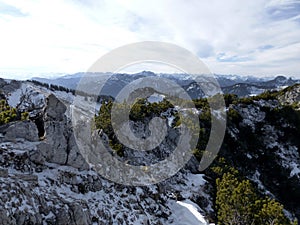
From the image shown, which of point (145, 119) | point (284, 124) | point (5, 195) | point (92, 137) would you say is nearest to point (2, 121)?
point (92, 137)

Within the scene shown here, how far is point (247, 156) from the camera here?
207ft

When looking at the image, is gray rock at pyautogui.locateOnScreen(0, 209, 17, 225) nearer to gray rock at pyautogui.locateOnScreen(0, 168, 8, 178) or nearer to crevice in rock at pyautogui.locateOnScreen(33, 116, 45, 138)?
gray rock at pyautogui.locateOnScreen(0, 168, 8, 178)

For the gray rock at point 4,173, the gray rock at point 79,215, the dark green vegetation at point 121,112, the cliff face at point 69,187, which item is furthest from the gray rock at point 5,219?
the dark green vegetation at point 121,112

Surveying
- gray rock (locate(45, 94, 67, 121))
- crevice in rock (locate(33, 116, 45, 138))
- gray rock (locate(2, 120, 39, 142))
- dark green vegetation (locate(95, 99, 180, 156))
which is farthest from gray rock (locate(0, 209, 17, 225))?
dark green vegetation (locate(95, 99, 180, 156))

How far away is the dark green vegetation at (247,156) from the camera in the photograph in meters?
28.5

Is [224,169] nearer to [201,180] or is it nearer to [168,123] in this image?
[201,180]

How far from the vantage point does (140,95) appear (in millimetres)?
90125

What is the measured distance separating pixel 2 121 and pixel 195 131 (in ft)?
111

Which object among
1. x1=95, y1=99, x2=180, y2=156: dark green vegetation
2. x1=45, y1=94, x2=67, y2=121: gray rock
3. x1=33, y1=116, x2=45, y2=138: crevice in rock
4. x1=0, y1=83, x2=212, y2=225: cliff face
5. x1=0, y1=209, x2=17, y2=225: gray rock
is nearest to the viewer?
x1=0, y1=209, x2=17, y2=225: gray rock

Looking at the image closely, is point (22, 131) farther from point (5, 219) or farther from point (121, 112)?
point (121, 112)

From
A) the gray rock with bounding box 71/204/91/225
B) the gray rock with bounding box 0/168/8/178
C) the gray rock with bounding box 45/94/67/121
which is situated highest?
the gray rock with bounding box 45/94/67/121

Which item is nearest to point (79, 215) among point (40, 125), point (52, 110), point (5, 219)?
point (5, 219)

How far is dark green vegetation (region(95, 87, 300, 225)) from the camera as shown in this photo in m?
A: 28.5

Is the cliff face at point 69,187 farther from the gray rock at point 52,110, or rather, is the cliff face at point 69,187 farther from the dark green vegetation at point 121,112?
the dark green vegetation at point 121,112
